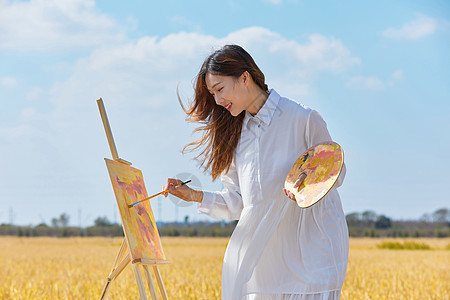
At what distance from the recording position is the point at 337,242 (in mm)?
3008

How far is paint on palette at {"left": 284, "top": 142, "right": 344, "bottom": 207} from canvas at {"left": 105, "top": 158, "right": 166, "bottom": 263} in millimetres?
869

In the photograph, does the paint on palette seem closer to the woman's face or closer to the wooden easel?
the woman's face

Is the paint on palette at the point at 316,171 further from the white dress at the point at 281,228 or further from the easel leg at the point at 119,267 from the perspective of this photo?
the easel leg at the point at 119,267

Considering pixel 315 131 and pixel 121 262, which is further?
pixel 121 262

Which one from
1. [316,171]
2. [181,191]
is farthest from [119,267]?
[316,171]

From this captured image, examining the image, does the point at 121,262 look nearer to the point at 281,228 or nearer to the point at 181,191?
the point at 181,191

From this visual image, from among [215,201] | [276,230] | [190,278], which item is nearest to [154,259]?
[215,201]

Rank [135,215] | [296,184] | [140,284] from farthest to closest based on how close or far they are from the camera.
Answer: [135,215], [140,284], [296,184]

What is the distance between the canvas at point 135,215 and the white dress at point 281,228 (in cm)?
48

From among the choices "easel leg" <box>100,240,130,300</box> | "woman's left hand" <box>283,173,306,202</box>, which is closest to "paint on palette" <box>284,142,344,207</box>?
"woman's left hand" <box>283,173,306,202</box>

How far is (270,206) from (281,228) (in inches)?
5.1

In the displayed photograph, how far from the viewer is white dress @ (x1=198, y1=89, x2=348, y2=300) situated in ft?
9.76

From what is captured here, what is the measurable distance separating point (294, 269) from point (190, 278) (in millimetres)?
4969

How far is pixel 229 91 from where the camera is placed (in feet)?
10.4
